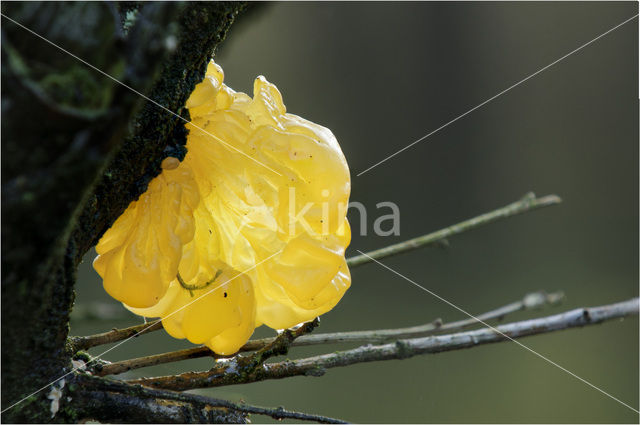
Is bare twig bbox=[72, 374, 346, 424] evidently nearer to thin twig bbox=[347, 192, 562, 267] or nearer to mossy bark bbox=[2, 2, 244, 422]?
mossy bark bbox=[2, 2, 244, 422]

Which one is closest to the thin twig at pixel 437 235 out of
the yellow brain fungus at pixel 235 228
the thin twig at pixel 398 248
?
the thin twig at pixel 398 248

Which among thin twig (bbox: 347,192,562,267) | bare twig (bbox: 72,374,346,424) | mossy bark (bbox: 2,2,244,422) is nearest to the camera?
mossy bark (bbox: 2,2,244,422)

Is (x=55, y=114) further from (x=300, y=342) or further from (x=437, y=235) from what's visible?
(x=437, y=235)

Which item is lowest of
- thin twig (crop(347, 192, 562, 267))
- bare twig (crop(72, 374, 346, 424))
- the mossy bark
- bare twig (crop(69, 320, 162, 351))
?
bare twig (crop(72, 374, 346, 424))

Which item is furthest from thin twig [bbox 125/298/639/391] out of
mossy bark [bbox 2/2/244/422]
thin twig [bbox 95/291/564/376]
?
mossy bark [bbox 2/2/244/422]

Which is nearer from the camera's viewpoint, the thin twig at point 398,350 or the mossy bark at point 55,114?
the mossy bark at point 55,114

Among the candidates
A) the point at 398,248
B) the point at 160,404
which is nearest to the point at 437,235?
the point at 398,248

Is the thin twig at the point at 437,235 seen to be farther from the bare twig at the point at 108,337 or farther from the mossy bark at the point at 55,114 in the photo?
the mossy bark at the point at 55,114
